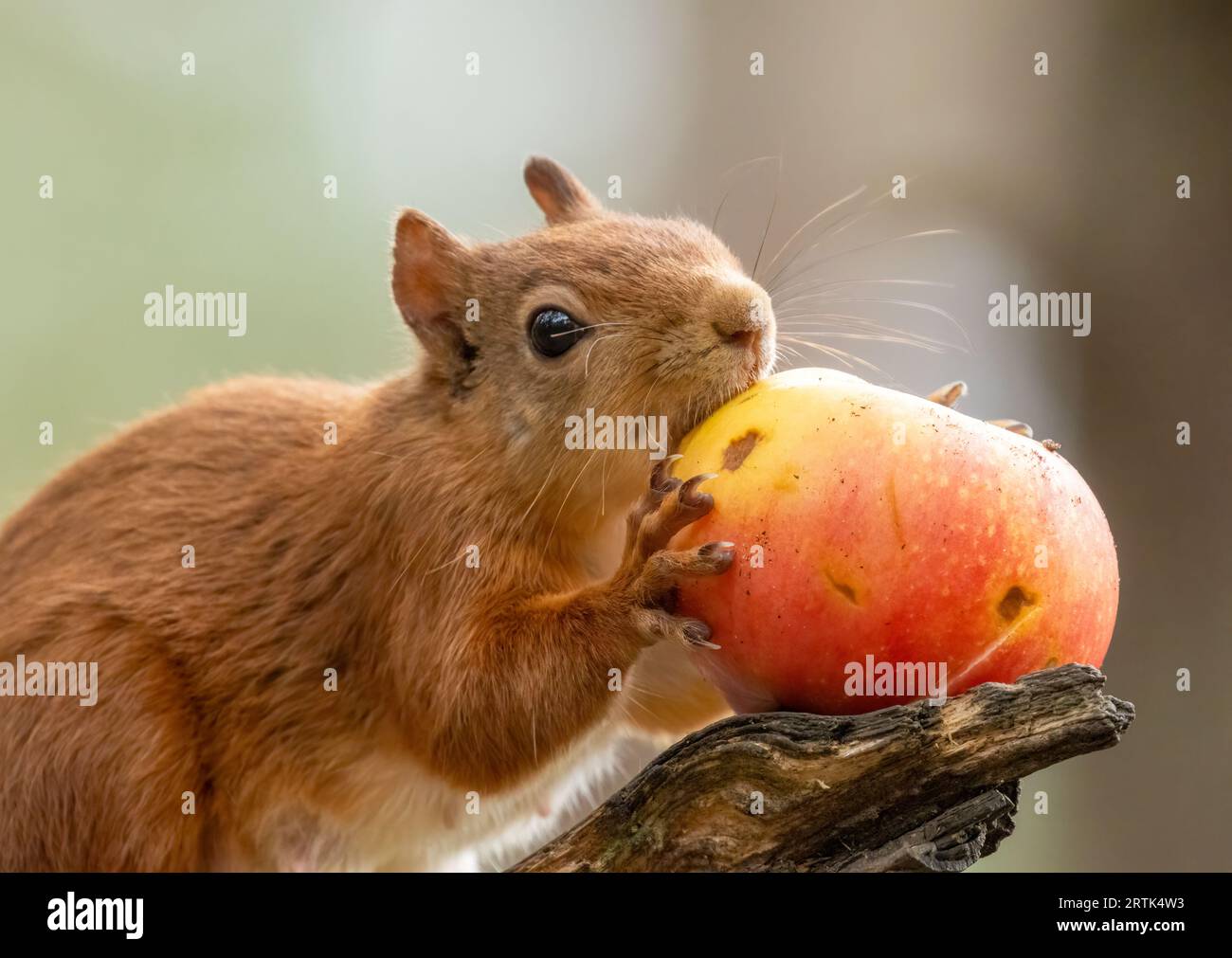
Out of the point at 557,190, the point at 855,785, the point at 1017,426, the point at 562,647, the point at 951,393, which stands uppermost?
the point at 557,190

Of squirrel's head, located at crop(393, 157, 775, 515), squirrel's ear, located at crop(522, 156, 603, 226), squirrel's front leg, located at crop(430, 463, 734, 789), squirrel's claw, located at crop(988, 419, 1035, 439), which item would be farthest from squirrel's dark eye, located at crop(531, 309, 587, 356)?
squirrel's claw, located at crop(988, 419, 1035, 439)

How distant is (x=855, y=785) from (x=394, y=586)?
53.7 inches

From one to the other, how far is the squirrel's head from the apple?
432mm

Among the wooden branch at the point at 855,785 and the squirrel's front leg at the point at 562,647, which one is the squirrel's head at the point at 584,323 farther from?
the wooden branch at the point at 855,785

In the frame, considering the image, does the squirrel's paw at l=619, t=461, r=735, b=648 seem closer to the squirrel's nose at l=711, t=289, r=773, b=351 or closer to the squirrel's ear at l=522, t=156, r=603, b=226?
the squirrel's nose at l=711, t=289, r=773, b=351

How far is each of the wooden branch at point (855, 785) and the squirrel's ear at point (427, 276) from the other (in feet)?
4.56

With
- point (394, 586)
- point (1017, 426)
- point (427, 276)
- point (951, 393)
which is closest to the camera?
point (1017, 426)

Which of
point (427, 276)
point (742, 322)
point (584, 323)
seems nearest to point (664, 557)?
point (742, 322)

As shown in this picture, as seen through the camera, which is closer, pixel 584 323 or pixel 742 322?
pixel 742 322

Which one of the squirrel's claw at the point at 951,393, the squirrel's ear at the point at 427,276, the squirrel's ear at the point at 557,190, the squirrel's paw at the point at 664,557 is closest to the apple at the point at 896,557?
the squirrel's paw at the point at 664,557

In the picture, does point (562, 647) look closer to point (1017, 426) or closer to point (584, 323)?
point (584, 323)

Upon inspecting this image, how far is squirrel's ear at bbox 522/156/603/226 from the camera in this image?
3.50 metres

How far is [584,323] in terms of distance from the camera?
2.79 m

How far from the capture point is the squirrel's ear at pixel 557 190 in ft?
11.5
